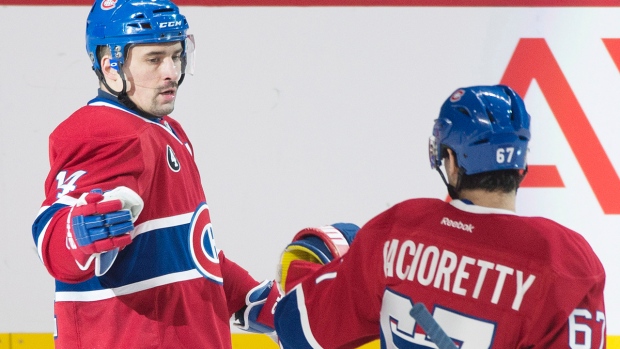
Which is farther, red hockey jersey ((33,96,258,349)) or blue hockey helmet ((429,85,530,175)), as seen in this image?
red hockey jersey ((33,96,258,349))

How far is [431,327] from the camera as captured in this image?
1534mm

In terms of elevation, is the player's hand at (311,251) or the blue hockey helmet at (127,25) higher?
the blue hockey helmet at (127,25)

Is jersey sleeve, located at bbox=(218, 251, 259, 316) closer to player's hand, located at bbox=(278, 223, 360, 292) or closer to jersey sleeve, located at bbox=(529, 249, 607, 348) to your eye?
player's hand, located at bbox=(278, 223, 360, 292)

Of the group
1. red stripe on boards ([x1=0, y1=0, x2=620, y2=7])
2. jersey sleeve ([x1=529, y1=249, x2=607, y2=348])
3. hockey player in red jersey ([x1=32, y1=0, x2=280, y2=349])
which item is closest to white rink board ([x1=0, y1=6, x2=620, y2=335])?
red stripe on boards ([x1=0, y1=0, x2=620, y2=7])

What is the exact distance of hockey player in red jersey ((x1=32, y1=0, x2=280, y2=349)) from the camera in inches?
67.6

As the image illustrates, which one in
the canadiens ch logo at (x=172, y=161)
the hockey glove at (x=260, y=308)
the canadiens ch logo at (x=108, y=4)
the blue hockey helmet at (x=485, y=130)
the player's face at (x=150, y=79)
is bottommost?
the hockey glove at (x=260, y=308)

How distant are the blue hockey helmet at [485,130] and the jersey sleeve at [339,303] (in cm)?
20

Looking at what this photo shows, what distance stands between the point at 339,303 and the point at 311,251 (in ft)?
0.60

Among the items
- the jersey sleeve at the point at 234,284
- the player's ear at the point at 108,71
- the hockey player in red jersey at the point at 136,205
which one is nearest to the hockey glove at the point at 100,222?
the hockey player in red jersey at the point at 136,205

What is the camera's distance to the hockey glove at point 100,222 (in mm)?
1569

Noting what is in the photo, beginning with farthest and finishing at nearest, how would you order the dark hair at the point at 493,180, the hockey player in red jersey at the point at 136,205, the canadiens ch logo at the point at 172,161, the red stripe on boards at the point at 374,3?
the red stripe on boards at the point at 374,3, the canadiens ch logo at the point at 172,161, the hockey player in red jersey at the point at 136,205, the dark hair at the point at 493,180

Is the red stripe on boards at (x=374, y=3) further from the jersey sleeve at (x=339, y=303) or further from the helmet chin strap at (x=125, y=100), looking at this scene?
the jersey sleeve at (x=339, y=303)

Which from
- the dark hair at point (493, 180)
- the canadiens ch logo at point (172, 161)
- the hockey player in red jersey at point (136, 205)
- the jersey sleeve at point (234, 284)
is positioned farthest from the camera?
the jersey sleeve at point (234, 284)

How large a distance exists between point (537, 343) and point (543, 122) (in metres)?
1.63
